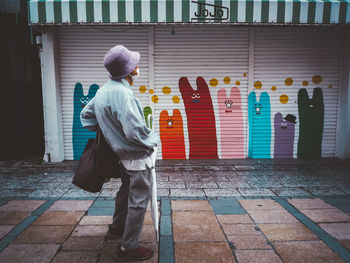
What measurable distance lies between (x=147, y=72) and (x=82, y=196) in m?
3.73

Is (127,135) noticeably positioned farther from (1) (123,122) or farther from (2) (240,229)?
(2) (240,229)

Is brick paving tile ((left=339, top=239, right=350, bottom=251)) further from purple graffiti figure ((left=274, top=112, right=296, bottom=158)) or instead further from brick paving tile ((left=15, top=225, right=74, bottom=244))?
purple graffiti figure ((left=274, top=112, right=296, bottom=158))

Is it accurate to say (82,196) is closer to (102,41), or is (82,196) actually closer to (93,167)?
(93,167)

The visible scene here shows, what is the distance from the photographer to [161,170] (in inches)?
245

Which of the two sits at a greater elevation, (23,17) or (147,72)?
(23,17)

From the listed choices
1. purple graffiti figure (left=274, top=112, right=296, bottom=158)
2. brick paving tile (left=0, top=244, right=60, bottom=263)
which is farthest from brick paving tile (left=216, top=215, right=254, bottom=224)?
purple graffiti figure (left=274, top=112, right=296, bottom=158)

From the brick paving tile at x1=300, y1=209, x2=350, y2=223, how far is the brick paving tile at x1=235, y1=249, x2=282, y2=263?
119cm

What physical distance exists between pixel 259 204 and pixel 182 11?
4009 millimetres

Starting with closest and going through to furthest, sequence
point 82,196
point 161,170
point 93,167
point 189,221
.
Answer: point 93,167, point 189,221, point 82,196, point 161,170

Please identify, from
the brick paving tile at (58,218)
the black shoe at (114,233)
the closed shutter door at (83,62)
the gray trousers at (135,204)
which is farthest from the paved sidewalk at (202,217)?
Answer: the closed shutter door at (83,62)

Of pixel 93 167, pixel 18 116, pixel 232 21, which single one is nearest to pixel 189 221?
pixel 93 167

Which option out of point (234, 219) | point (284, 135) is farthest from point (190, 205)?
point (284, 135)

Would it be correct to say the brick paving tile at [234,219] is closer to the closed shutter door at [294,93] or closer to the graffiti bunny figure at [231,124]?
the graffiti bunny figure at [231,124]

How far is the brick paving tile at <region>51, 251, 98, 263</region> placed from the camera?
107 inches
